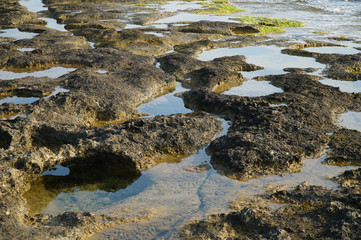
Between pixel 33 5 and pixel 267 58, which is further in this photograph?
pixel 33 5

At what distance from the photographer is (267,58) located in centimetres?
1116

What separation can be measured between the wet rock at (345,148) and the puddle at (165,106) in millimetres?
2570

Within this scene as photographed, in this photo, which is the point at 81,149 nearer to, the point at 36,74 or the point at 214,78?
the point at 214,78

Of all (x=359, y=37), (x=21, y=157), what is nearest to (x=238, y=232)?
(x=21, y=157)

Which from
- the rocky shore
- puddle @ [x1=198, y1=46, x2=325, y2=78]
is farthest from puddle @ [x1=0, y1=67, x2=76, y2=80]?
puddle @ [x1=198, y1=46, x2=325, y2=78]

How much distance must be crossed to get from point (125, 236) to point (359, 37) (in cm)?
1390

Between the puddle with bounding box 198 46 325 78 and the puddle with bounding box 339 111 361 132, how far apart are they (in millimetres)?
2941

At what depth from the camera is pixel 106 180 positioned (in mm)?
4746

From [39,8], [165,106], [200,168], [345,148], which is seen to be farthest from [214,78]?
[39,8]

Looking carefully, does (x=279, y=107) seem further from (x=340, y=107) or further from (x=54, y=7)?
(x=54, y=7)

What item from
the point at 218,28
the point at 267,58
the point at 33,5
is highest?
the point at 33,5

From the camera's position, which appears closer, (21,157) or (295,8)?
(21,157)

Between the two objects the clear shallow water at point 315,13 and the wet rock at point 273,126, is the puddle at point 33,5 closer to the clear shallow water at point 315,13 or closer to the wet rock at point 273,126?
the clear shallow water at point 315,13

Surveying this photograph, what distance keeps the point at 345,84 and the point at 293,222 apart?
6058 mm
